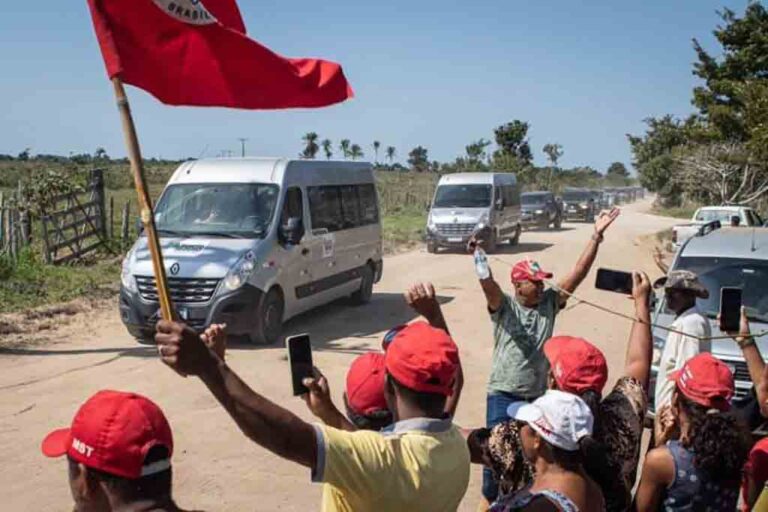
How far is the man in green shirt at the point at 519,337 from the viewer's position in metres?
4.44

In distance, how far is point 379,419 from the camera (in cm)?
264

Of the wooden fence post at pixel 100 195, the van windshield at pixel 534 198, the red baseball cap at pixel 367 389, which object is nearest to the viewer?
the red baseball cap at pixel 367 389

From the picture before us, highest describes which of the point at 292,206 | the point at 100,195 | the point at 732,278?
the point at 100,195

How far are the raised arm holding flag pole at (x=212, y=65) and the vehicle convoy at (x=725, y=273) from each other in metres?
4.23

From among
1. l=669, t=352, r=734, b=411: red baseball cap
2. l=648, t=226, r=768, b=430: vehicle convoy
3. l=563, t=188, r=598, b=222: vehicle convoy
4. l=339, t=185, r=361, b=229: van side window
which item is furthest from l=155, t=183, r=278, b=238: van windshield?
l=563, t=188, r=598, b=222: vehicle convoy

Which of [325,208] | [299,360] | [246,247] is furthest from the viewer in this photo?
[325,208]

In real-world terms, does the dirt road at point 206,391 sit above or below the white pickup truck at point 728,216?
below

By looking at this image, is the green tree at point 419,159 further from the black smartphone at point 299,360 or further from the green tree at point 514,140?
the black smartphone at point 299,360

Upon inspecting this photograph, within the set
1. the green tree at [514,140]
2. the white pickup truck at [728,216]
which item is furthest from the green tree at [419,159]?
the white pickup truck at [728,216]

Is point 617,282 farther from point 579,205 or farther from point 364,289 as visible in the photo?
point 579,205

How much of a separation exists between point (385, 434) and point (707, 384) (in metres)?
1.58

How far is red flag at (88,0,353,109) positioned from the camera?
11.1 feet

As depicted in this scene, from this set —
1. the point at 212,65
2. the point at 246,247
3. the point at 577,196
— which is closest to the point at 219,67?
the point at 212,65

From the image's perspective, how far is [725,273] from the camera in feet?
24.1
